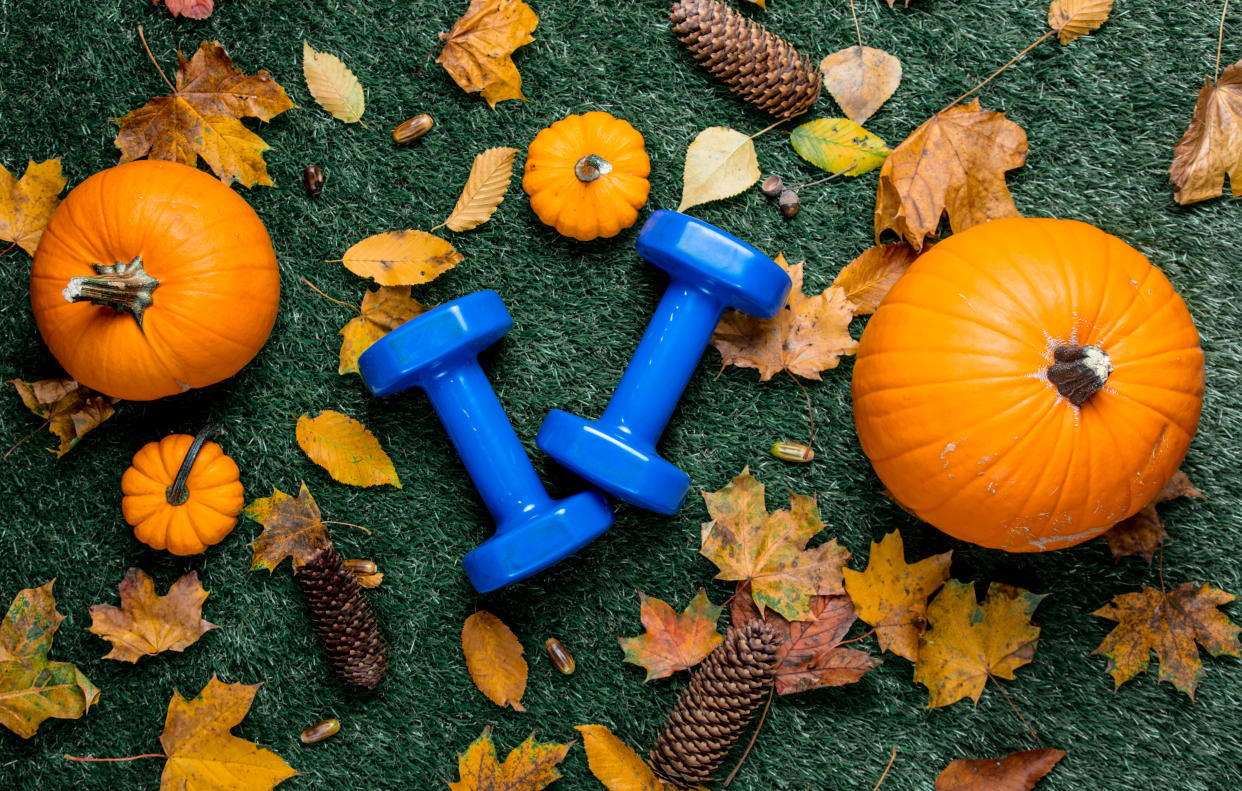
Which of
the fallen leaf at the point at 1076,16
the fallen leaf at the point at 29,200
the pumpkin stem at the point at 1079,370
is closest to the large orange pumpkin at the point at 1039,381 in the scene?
the pumpkin stem at the point at 1079,370

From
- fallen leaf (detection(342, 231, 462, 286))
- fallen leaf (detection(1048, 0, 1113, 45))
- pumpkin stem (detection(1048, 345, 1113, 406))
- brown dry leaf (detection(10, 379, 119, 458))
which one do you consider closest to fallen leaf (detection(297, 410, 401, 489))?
fallen leaf (detection(342, 231, 462, 286))

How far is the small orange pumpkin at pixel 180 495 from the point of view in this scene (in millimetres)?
1727

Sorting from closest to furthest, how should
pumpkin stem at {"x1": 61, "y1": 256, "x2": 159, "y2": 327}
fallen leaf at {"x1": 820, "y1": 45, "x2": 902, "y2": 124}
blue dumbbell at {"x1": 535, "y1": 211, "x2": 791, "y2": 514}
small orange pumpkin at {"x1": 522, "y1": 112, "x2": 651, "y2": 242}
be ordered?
pumpkin stem at {"x1": 61, "y1": 256, "x2": 159, "y2": 327}, blue dumbbell at {"x1": 535, "y1": 211, "x2": 791, "y2": 514}, small orange pumpkin at {"x1": 522, "y1": 112, "x2": 651, "y2": 242}, fallen leaf at {"x1": 820, "y1": 45, "x2": 902, "y2": 124}

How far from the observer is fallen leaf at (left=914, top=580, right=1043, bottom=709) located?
1744 millimetres

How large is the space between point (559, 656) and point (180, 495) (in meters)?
0.86

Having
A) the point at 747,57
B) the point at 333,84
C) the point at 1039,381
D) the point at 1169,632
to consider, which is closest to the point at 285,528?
the point at 333,84

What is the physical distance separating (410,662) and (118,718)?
655 millimetres

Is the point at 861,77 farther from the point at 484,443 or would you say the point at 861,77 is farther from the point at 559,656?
the point at 559,656

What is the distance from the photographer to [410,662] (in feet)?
6.04

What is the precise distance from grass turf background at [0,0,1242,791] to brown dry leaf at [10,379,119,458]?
0.12 ft

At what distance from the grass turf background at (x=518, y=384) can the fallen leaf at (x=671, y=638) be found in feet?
0.14

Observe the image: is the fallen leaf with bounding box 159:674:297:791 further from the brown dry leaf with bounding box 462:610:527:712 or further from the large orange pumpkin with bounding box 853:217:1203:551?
the large orange pumpkin with bounding box 853:217:1203:551

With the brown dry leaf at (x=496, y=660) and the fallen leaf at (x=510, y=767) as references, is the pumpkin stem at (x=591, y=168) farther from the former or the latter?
the fallen leaf at (x=510, y=767)

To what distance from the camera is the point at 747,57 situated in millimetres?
1767
